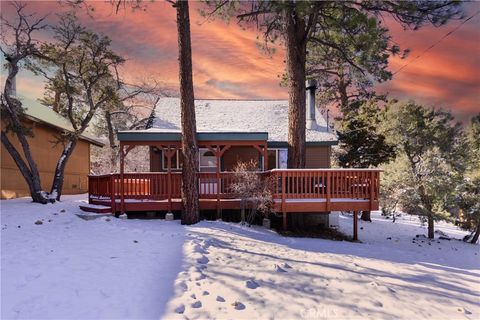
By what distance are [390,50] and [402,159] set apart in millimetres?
4613

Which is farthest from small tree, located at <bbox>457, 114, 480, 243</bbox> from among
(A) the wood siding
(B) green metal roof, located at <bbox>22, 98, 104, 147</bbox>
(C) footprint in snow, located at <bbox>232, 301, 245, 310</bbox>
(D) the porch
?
(B) green metal roof, located at <bbox>22, 98, 104, 147</bbox>

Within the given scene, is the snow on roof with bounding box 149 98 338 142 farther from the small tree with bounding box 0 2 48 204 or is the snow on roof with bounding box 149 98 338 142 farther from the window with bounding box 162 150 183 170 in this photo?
the small tree with bounding box 0 2 48 204

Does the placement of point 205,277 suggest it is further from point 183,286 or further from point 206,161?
point 206,161

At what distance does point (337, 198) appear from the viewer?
934cm

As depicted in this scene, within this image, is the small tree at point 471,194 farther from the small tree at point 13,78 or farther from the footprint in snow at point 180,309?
the small tree at point 13,78

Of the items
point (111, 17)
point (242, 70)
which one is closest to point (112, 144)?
point (242, 70)

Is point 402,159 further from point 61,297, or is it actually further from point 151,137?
point 61,297

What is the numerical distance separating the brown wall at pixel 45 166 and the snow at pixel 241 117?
4985 mm

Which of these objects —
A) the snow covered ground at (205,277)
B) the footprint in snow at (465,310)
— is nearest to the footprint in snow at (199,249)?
the snow covered ground at (205,277)

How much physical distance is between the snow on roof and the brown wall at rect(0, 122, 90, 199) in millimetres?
4968

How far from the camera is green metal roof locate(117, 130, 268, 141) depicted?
967 cm

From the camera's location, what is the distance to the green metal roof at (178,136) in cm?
967

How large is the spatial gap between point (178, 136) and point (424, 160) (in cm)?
954

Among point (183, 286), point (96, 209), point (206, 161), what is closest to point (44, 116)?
point (96, 209)
